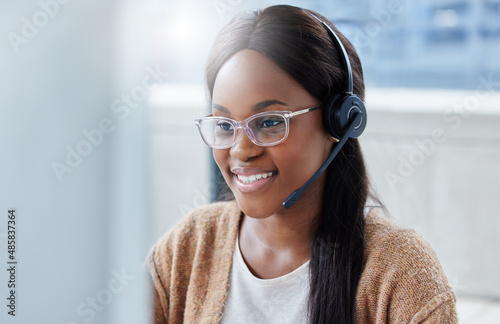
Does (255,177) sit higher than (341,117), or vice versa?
(341,117)

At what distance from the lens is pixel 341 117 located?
38.7 inches

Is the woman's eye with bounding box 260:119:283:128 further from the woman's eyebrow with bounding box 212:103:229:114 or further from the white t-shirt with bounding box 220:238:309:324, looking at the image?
the white t-shirt with bounding box 220:238:309:324

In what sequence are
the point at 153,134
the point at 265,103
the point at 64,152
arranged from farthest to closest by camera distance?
the point at 153,134 → the point at 265,103 → the point at 64,152

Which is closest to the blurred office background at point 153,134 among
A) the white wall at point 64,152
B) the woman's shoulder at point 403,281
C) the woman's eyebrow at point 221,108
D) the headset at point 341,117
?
the white wall at point 64,152

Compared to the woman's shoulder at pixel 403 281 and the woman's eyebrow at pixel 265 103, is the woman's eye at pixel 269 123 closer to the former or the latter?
the woman's eyebrow at pixel 265 103

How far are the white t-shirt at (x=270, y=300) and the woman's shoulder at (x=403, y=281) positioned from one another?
0.12m

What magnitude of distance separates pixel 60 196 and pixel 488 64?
1.81 m

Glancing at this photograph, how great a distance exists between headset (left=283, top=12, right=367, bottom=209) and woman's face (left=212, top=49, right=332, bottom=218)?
0.02 m

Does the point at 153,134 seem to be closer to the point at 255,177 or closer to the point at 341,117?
the point at 255,177

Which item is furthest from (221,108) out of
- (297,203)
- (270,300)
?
(270,300)

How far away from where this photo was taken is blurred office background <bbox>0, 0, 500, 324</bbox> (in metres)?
0.52

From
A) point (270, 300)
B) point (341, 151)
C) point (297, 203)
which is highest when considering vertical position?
point (341, 151)

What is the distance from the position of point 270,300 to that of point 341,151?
12.9 inches

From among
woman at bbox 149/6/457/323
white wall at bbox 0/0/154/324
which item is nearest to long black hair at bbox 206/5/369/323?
woman at bbox 149/6/457/323
